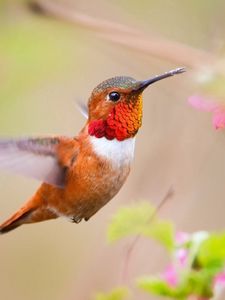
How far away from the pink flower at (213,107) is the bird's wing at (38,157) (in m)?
0.32

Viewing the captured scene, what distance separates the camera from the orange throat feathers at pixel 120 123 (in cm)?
150

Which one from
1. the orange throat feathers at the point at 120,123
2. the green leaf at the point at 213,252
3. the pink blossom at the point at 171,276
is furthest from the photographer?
the orange throat feathers at the point at 120,123

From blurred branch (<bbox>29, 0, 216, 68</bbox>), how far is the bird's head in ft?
0.14

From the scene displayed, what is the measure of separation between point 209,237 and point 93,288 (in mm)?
695

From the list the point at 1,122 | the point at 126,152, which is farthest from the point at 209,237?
the point at 1,122

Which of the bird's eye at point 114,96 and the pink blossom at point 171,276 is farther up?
the bird's eye at point 114,96

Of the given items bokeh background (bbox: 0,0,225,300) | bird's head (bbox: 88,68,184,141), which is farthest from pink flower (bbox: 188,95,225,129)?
bird's head (bbox: 88,68,184,141)

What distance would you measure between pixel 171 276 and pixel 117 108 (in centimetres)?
38

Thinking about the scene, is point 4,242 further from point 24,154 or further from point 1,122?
point 24,154

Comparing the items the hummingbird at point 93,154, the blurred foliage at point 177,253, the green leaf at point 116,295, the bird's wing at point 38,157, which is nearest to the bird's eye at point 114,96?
the hummingbird at point 93,154

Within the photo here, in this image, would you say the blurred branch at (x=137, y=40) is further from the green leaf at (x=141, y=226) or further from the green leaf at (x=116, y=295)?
the green leaf at (x=116, y=295)

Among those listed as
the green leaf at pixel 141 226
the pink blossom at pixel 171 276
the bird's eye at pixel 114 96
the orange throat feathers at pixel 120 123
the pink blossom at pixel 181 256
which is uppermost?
the bird's eye at pixel 114 96

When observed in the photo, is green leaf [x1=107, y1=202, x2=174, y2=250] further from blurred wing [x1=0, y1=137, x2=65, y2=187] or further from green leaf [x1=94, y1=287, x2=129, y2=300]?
blurred wing [x1=0, y1=137, x2=65, y2=187]

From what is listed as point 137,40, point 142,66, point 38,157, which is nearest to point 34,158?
point 38,157
